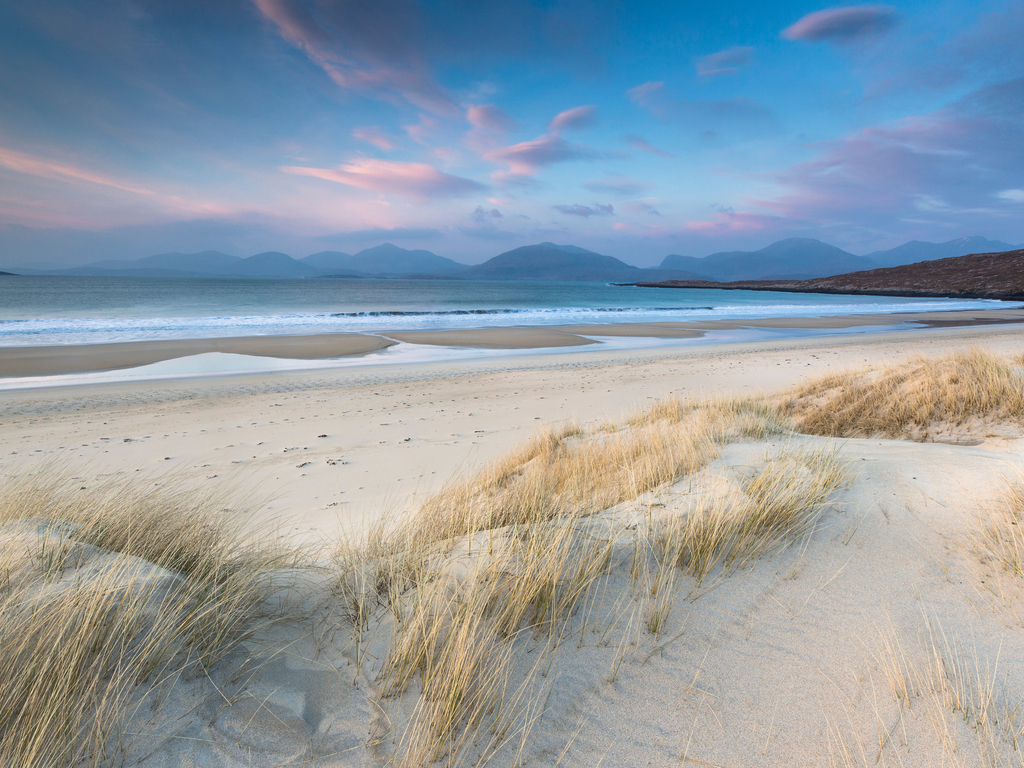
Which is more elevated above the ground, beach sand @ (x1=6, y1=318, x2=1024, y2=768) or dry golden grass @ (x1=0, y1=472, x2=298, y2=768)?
dry golden grass @ (x1=0, y1=472, x2=298, y2=768)

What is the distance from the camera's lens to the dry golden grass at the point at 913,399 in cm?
530

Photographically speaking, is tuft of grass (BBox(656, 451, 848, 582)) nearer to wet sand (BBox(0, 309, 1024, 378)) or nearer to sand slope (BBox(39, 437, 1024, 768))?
sand slope (BBox(39, 437, 1024, 768))

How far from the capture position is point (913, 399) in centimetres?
565

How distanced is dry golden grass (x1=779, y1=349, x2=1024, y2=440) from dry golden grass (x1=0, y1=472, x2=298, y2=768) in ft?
20.6

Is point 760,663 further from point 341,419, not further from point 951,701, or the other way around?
point 341,419

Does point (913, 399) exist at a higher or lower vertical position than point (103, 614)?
lower

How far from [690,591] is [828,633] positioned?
57 centimetres

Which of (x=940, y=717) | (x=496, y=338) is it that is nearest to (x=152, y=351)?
(x=496, y=338)

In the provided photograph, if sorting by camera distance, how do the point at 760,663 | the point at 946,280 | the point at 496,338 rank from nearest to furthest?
the point at 760,663, the point at 496,338, the point at 946,280

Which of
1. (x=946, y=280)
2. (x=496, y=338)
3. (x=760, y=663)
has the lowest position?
(x=496, y=338)

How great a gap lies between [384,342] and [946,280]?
75099 millimetres

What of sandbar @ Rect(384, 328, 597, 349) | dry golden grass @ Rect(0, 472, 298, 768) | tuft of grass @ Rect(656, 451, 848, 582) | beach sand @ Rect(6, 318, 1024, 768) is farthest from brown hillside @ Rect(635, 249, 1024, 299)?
dry golden grass @ Rect(0, 472, 298, 768)

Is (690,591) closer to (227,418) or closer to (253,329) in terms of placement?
(227,418)

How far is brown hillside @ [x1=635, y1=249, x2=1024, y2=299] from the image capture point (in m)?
51.2
